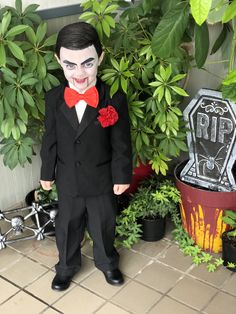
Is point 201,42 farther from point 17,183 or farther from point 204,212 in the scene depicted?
point 17,183

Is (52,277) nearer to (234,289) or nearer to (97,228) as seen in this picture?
(97,228)

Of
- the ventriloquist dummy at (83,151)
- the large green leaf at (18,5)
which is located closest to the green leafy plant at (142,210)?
the ventriloquist dummy at (83,151)

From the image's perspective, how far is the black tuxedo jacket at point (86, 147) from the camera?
5.75 ft

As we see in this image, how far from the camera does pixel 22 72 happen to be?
6.16ft

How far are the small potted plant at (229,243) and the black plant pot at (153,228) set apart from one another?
0.34m

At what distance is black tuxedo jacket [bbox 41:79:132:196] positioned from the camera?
175 centimetres

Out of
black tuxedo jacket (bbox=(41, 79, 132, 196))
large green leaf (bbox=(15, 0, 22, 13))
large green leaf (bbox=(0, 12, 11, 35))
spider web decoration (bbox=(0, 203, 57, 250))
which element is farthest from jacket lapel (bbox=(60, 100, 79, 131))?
spider web decoration (bbox=(0, 203, 57, 250))

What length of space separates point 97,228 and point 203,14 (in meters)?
1.16

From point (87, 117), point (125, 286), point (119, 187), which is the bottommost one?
point (125, 286)

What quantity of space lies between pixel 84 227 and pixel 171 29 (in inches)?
36.7

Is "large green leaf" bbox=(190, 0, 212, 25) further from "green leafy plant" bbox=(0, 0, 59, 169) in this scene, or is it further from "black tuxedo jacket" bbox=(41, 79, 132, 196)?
"green leafy plant" bbox=(0, 0, 59, 169)

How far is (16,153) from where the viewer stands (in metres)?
2.03

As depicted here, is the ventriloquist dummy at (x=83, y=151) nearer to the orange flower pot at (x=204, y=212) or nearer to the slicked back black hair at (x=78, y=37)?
the slicked back black hair at (x=78, y=37)

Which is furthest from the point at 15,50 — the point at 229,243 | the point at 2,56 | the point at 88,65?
the point at 229,243
